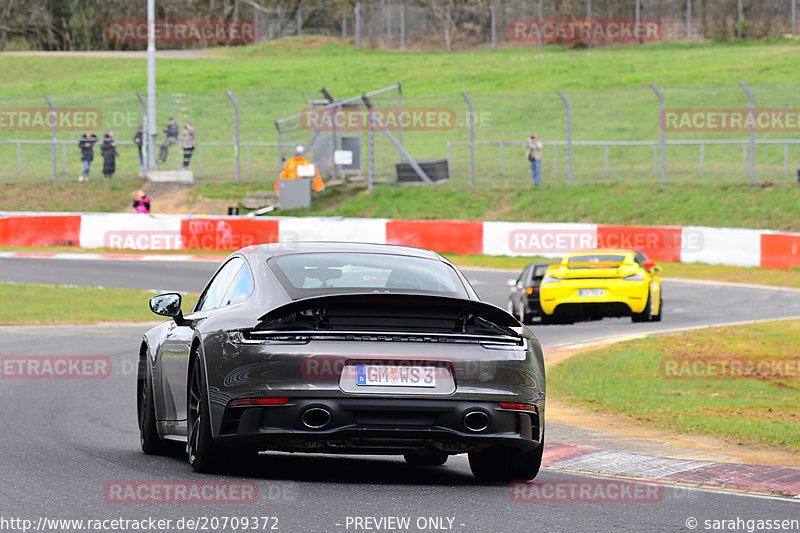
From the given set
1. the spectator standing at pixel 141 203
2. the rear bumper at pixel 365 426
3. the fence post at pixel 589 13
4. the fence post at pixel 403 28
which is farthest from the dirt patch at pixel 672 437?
the fence post at pixel 403 28

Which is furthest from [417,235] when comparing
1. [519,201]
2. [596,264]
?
[596,264]

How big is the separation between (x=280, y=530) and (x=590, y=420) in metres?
5.86

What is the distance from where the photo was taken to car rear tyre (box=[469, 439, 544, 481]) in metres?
7.93

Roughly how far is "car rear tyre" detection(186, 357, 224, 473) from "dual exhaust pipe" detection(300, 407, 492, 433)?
59 cm

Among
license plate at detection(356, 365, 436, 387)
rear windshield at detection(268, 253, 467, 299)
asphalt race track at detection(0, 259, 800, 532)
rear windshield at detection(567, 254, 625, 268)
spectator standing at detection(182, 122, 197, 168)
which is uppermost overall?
spectator standing at detection(182, 122, 197, 168)

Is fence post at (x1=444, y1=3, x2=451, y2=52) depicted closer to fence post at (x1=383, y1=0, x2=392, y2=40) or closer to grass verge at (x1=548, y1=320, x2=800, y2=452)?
fence post at (x1=383, y1=0, x2=392, y2=40)

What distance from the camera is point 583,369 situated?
596 inches

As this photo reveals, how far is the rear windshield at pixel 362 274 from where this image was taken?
25.6 feet

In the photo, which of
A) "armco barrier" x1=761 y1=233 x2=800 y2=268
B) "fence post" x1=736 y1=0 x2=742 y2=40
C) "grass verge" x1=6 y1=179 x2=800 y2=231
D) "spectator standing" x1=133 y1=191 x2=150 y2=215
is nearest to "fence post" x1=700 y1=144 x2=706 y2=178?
"grass verge" x1=6 y1=179 x2=800 y2=231

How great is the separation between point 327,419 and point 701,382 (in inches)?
306

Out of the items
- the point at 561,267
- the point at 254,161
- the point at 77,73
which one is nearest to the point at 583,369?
the point at 561,267

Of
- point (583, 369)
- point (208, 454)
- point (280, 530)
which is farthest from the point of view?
point (583, 369)

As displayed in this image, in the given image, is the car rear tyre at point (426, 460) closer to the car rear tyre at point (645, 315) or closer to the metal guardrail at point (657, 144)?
the car rear tyre at point (645, 315)

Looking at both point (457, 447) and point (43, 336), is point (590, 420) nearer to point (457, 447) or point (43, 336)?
point (457, 447)
